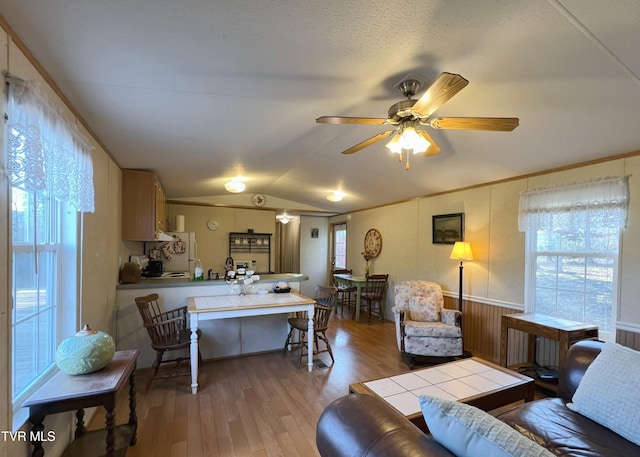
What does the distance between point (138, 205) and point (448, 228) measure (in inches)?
160

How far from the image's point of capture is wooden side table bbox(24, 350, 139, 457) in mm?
1410

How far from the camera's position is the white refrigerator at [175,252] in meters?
4.71

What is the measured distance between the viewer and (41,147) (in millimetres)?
1239

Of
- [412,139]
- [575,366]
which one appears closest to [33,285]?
[412,139]

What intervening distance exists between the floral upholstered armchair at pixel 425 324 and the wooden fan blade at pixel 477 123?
2.44 m

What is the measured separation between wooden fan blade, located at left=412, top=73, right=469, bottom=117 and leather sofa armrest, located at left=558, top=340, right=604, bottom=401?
1789 mm

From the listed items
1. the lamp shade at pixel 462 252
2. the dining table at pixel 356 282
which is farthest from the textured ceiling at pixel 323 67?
the dining table at pixel 356 282

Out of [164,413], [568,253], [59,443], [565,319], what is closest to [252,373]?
[164,413]

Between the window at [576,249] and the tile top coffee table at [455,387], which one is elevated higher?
the window at [576,249]

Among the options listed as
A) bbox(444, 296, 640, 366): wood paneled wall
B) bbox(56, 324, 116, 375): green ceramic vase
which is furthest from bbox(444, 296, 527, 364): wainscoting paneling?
bbox(56, 324, 116, 375): green ceramic vase

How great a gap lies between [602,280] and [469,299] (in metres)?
1.43

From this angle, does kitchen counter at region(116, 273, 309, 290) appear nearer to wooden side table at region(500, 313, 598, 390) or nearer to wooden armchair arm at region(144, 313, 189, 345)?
wooden armchair arm at region(144, 313, 189, 345)

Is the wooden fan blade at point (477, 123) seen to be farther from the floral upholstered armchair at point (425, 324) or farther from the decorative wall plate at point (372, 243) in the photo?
the decorative wall plate at point (372, 243)

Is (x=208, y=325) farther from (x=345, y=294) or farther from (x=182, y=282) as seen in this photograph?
(x=345, y=294)
